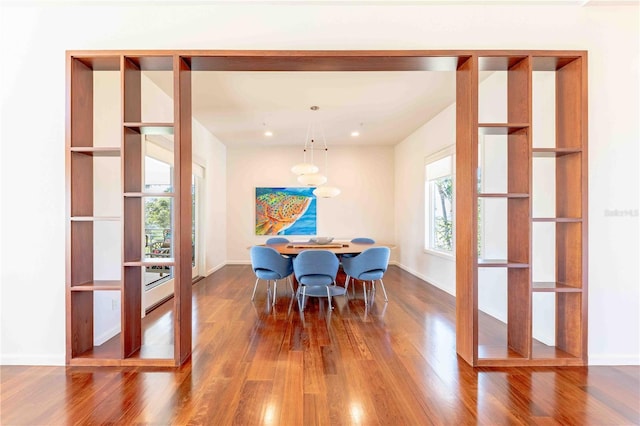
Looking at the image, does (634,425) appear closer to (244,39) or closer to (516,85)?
(516,85)

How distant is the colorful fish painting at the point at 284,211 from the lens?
7.07 metres

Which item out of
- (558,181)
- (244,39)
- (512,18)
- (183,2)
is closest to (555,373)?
(558,181)

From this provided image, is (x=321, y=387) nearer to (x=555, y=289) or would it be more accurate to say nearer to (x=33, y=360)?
(x=555, y=289)

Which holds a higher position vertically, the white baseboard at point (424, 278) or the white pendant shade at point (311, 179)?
the white pendant shade at point (311, 179)

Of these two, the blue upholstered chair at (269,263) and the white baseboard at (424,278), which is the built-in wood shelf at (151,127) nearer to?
the blue upholstered chair at (269,263)

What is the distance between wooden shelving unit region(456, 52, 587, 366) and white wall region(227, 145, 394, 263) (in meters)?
4.60

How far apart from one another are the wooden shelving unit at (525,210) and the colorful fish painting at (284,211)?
4.76 m

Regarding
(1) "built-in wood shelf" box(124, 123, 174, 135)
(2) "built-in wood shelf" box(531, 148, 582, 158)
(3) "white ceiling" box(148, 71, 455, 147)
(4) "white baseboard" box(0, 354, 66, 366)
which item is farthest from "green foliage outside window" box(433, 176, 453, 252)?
(4) "white baseboard" box(0, 354, 66, 366)

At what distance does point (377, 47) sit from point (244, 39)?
3.38 feet

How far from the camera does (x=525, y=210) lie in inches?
93.3

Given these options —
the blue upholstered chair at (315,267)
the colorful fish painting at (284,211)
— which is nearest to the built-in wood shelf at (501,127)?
the blue upholstered chair at (315,267)

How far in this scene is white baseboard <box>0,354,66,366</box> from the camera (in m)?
2.35

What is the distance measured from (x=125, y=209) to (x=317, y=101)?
285 cm

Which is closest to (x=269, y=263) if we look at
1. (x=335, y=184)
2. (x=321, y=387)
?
(x=321, y=387)
